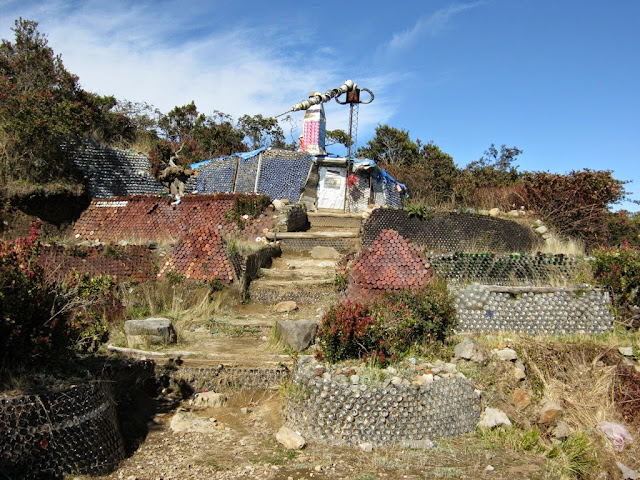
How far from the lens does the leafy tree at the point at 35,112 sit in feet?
44.1

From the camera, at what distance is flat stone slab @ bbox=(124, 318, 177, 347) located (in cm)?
666

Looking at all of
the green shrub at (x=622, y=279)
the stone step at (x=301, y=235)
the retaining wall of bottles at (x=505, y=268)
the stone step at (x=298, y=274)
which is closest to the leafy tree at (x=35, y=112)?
the stone step at (x=301, y=235)

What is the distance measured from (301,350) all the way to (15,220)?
33.7 ft

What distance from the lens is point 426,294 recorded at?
21.9ft

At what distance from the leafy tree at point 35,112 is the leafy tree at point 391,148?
13.0m

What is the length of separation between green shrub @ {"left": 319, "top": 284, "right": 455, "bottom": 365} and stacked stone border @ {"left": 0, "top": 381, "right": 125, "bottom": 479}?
2295 millimetres

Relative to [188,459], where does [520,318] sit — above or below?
above

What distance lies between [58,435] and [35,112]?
11836 mm

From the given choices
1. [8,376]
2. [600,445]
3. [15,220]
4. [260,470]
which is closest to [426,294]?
[600,445]

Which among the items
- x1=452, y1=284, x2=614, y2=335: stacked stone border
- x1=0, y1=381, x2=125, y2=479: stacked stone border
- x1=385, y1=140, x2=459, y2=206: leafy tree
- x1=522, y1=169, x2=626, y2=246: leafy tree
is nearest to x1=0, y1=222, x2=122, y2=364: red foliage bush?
x1=0, y1=381, x2=125, y2=479: stacked stone border

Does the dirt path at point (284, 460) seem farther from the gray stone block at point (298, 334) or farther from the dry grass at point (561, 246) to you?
the dry grass at point (561, 246)

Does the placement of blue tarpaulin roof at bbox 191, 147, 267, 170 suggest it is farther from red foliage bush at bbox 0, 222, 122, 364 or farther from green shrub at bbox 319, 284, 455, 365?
red foliage bush at bbox 0, 222, 122, 364

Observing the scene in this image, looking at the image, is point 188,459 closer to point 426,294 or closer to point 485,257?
point 426,294

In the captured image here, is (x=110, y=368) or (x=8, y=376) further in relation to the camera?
(x=110, y=368)
